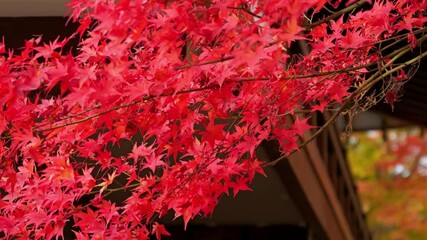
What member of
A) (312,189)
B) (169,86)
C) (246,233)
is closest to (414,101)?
Answer: (246,233)

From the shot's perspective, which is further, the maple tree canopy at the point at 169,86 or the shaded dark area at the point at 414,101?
the shaded dark area at the point at 414,101

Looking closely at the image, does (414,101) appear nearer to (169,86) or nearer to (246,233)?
(246,233)

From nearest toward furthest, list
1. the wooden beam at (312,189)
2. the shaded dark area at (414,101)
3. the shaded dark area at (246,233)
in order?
the wooden beam at (312,189)
the shaded dark area at (414,101)
the shaded dark area at (246,233)

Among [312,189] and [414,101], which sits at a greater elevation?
[312,189]

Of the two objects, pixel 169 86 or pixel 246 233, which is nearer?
pixel 169 86

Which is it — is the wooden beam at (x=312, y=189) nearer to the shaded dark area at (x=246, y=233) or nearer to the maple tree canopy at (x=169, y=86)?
the shaded dark area at (x=246, y=233)

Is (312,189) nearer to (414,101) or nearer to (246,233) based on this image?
(246,233)

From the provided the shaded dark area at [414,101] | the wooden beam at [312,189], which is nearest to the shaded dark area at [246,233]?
the wooden beam at [312,189]

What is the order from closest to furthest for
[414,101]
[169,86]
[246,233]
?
[169,86]
[246,233]
[414,101]

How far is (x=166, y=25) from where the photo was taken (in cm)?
281

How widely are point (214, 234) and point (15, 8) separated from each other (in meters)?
5.90

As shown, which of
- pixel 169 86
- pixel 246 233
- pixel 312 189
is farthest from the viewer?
pixel 246 233

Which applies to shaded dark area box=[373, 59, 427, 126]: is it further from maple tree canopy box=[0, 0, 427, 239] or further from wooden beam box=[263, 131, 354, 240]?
maple tree canopy box=[0, 0, 427, 239]

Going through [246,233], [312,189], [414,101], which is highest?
[312,189]
